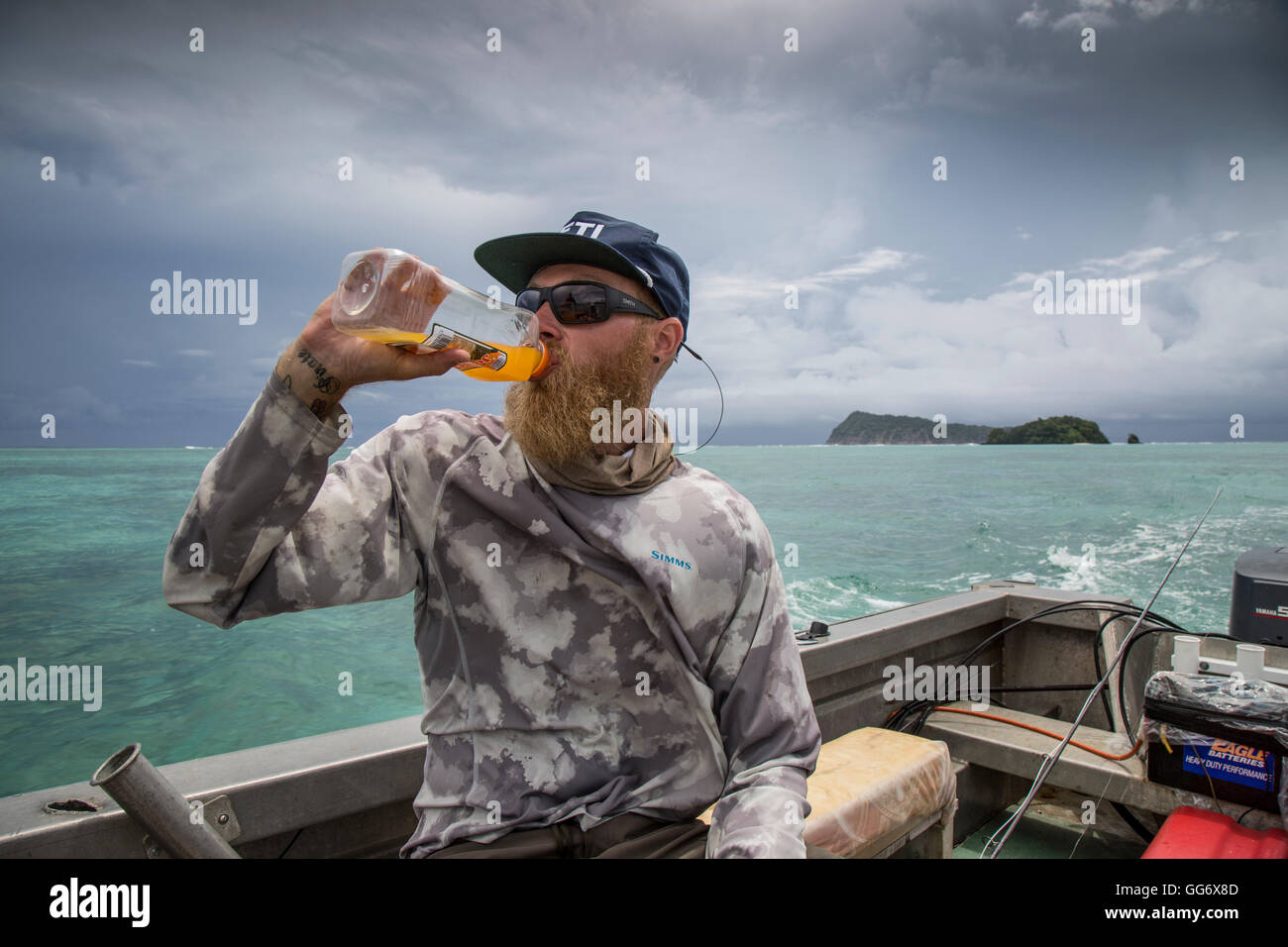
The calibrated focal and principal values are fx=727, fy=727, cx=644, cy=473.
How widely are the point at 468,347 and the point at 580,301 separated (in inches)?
13.3

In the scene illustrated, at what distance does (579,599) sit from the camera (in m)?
1.35

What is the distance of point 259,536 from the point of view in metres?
0.98

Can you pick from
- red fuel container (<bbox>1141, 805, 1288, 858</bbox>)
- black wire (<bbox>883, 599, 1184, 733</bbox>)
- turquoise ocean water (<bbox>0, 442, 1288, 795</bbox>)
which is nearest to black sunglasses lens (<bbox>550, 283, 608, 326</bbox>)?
red fuel container (<bbox>1141, 805, 1288, 858</bbox>)

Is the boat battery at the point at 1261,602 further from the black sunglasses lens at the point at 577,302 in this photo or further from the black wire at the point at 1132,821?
the black sunglasses lens at the point at 577,302

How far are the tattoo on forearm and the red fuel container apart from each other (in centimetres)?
225

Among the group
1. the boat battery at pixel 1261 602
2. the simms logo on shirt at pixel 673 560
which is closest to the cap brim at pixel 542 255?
the simms logo on shirt at pixel 673 560

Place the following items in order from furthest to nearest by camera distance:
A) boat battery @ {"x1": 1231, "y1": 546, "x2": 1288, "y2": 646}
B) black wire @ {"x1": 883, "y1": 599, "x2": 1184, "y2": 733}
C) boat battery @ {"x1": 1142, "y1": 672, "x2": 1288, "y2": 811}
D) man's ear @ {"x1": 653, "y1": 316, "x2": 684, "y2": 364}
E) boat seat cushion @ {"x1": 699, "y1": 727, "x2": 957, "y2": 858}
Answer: black wire @ {"x1": 883, "y1": 599, "x2": 1184, "y2": 733} → boat battery @ {"x1": 1231, "y1": 546, "x2": 1288, "y2": 646} → boat battery @ {"x1": 1142, "y1": 672, "x2": 1288, "y2": 811} → boat seat cushion @ {"x1": 699, "y1": 727, "x2": 957, "y2": 858} → man's ear @ {"x1": 653, "y1": 316, "x2": 684, "y2": 364}

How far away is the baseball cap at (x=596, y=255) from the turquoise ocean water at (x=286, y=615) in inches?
209

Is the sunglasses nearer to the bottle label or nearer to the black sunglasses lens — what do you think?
the black sunglasses lens

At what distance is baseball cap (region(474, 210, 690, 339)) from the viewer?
1.40 m

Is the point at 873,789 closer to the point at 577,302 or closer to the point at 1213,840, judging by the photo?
the point at 1213,840

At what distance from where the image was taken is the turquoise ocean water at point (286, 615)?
6.23m

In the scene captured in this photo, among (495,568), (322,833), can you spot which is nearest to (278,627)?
(322,833)
